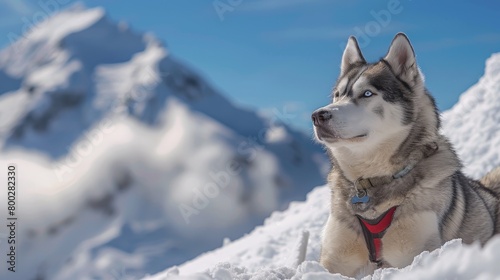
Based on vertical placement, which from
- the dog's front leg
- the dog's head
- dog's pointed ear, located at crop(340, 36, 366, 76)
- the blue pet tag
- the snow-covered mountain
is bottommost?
the dog's front leg

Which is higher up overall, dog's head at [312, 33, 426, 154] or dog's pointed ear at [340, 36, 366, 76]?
dog's pointed ear at [340, 36, 366, 76]

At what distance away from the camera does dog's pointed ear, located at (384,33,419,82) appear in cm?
493

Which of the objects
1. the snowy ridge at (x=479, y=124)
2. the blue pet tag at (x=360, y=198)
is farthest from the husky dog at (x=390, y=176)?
the snowy ridge at (x=479, y=124)

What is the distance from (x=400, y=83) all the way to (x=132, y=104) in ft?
343

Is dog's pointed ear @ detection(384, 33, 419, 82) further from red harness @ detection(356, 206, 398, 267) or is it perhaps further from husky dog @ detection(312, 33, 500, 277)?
red harness @ detection(356, 206, 398, 267)

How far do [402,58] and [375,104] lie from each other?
621 mm

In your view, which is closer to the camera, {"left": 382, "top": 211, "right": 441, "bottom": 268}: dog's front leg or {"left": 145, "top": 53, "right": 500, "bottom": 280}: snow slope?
{"left": 145, "top": 53, "right": 500, "bottom": 280}: snow slope

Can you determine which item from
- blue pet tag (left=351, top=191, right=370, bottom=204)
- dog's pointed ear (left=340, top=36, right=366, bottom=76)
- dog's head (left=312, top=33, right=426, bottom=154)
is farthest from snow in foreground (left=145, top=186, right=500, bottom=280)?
dog's pointed ear (left=340, top=36, right=366, bottom=76)

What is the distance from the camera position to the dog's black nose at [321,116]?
14.8ft

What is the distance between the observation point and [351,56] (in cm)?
554

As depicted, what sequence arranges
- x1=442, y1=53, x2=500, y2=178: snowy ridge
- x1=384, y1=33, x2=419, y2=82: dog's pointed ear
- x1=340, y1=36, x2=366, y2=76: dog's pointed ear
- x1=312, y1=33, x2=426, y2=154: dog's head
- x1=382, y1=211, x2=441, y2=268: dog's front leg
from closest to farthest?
x1=382, y1=211, x2=441, y2=268: dog's front leg → x1=312, y1=33, x2=426, y2=154: dog's head → x1=384, y1=33, x2=419, y2=82: dog's pointed ear → x1=340, y1=36, x2=366, y2=76: dog's pointed ear → x1=442, y1=53, x2=500, y2=178: snowy ridge

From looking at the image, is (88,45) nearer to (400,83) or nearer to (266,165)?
(266,165)

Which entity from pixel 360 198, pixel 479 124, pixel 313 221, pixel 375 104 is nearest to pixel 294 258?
pixel 360 198

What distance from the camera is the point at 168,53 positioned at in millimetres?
119750
